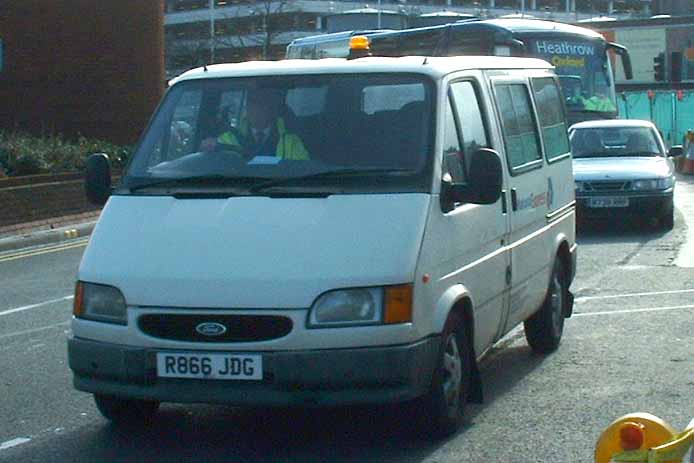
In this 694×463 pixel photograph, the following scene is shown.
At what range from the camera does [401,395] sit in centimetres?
637

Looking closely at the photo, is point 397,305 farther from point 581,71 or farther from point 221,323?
point 581,71

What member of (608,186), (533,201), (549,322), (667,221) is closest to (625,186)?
(608,186)

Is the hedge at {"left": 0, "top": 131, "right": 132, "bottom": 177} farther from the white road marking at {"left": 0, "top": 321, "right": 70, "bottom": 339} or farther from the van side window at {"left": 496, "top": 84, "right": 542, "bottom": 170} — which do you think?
the van side window at {"left": 496, "top": 84, "right": 542, "bottom": 170}

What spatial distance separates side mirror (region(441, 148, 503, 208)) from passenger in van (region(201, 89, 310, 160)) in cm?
84

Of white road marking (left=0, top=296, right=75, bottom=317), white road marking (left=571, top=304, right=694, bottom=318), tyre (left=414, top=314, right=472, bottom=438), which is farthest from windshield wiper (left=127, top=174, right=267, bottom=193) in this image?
white road marking (left=0, top=296, right=75, bottom=317)

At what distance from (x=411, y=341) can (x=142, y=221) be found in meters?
1.58

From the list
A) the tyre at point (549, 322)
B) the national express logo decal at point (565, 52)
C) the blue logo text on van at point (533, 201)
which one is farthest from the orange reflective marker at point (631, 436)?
the national express logo decal at point (565, 52)

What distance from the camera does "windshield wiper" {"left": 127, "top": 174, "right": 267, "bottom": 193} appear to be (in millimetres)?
7098

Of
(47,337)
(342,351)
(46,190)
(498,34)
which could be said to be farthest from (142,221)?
(498,34)

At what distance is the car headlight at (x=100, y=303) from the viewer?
6.64m

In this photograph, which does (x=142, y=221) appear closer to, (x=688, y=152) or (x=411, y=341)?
(x=411, y=341)

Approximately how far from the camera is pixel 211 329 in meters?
6.45

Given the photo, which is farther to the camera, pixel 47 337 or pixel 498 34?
pixel 498 34

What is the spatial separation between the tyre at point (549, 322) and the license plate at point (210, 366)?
3486mm
